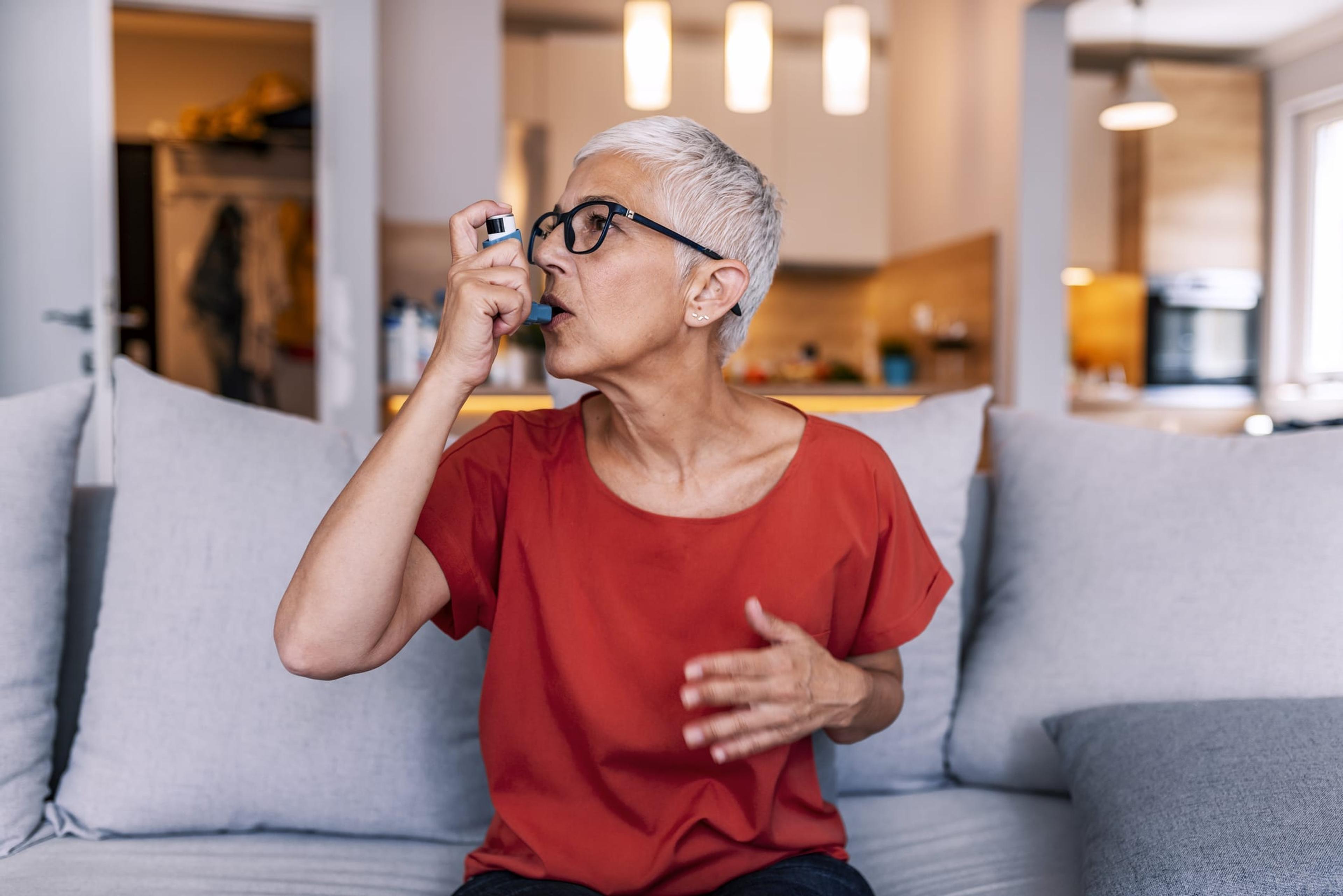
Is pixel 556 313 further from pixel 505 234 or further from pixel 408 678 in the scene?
pixel 408 678

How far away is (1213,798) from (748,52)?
2626 mm

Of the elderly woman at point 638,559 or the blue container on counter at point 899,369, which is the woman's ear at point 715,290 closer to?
the elderly woman at point 638,559

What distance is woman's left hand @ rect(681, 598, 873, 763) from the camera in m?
0.97

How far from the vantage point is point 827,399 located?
4.19 metres

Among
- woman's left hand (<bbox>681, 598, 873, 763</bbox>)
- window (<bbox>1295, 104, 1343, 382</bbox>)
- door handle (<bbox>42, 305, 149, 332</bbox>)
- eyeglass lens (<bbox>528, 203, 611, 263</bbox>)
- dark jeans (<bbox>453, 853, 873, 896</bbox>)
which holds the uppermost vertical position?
window (<bbox>1295, 104, 1343, 382</bbox>)

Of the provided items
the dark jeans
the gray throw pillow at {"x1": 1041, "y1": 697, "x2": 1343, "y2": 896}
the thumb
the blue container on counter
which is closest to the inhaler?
the thumb

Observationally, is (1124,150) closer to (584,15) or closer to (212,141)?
(584,15)

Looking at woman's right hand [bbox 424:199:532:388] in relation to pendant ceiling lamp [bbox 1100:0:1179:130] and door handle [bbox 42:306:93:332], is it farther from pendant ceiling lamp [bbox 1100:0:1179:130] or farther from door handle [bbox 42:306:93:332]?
pendant ceiling lamp [bbox 1100:0:1179:130]

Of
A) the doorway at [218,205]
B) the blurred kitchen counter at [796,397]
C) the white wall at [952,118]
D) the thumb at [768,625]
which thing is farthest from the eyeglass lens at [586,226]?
the doorway at [218,205]

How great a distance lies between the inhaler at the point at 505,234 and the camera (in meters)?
1.08

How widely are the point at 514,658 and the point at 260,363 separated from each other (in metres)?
4.56

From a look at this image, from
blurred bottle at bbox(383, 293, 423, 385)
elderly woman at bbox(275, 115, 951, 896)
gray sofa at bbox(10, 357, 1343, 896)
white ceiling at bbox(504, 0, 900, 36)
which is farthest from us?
white ceiling at bbox(504, 0, 900, 36)

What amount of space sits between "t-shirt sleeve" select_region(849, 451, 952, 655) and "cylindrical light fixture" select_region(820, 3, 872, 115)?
2279mm

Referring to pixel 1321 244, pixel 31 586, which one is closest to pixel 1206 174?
pixel 1321 244
